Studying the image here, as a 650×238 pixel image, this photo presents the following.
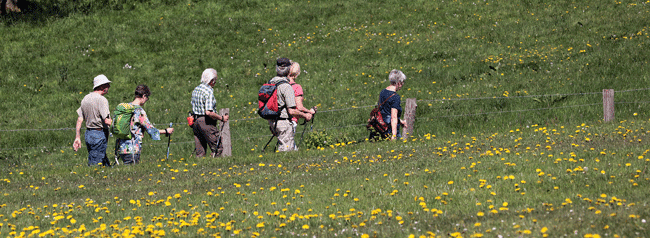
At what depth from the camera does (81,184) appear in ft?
30.0

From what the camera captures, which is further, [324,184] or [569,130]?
[569,130]

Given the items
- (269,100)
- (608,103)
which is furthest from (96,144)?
(608,103)

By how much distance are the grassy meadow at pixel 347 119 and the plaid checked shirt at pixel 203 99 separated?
38.8 inches

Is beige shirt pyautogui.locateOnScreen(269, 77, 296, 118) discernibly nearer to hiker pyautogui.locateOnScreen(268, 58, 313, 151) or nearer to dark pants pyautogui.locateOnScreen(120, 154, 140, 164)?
hiker pyautogui.locateOnScreen(268, 58, 313, 151)

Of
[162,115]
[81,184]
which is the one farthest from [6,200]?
[162,115]

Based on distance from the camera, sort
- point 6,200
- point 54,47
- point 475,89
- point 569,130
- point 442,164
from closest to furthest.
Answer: point 6,200 → point 442,164 → point 569,130 → point 475,89 → point 54,47

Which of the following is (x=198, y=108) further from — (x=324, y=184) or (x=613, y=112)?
(x=613, y=112)

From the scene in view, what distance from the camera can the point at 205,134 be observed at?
9.89m

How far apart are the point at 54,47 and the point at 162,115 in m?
8.30

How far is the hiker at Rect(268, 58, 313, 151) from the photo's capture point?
29.6ft

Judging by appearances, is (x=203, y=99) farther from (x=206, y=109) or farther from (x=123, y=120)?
(x=123, y=120)

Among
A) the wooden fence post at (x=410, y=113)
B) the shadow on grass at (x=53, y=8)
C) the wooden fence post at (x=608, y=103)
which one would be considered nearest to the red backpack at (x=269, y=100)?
the wooden fence post at (x=410, y=113)

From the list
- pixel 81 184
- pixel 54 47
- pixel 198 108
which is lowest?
pixel 81 184

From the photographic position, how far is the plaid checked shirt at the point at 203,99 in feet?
31.4
